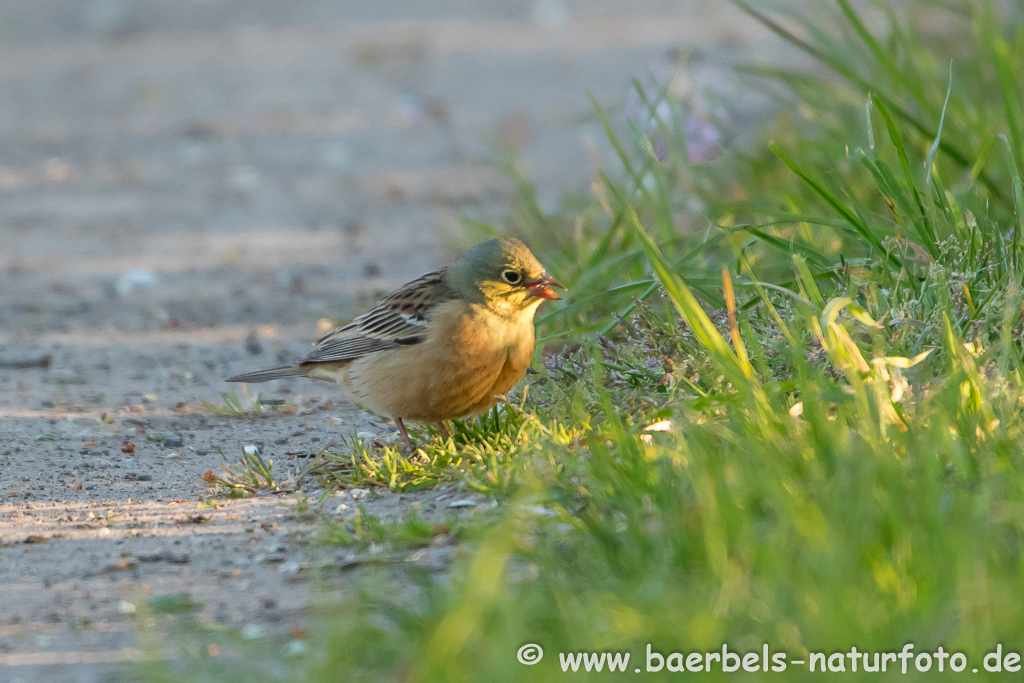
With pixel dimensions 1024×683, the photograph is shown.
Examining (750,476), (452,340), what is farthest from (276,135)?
(750,476)

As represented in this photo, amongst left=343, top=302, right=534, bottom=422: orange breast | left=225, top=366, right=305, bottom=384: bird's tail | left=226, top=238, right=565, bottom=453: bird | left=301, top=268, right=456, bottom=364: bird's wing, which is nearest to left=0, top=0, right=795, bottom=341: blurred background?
left=225, top=366, right=305, bottom=384: bird's tail

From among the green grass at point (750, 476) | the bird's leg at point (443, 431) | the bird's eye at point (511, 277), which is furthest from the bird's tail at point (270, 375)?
the bird's eye at point (511, 277)

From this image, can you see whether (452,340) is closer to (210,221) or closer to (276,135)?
(210,221)

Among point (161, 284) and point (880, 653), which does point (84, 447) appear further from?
point (880, 653)

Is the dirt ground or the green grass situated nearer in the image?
the green grass

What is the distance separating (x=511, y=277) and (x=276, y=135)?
6.80 metres

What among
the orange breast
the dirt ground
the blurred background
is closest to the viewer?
the dirt ground

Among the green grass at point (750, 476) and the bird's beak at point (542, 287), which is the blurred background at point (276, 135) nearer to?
the bird's beak at point (542, 287)

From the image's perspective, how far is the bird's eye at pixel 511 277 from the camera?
14.0 ft

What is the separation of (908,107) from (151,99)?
312 inches

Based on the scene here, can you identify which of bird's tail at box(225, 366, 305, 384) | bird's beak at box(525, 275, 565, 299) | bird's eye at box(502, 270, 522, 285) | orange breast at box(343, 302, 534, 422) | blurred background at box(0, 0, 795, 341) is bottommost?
blurred background at box(0, 0, 795, 341)

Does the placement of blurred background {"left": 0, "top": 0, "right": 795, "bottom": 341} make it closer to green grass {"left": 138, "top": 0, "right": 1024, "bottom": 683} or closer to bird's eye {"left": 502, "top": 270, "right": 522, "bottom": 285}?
bird's eye {"left": 502, "top": 270, "right": 522, "bottom": 285}

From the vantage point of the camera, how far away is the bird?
13.4 feet

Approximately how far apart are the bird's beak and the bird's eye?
4cm
